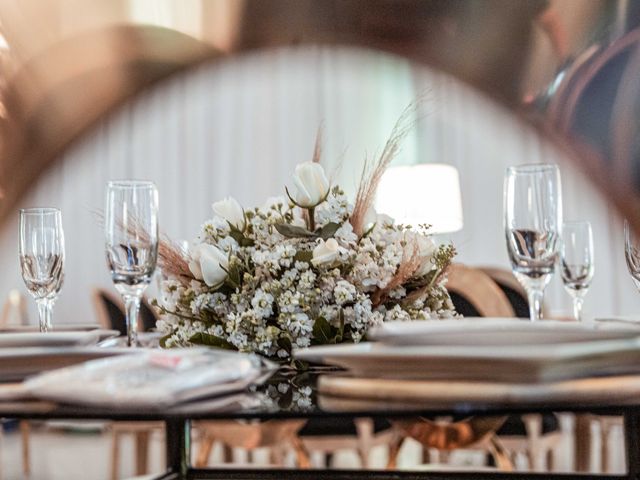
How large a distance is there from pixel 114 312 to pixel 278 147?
1.96 meters

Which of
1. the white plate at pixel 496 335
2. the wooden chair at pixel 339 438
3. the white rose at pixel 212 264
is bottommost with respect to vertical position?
the wooden chair at pixel 339 438

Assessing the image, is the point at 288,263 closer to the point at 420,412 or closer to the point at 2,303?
the point at 420,412

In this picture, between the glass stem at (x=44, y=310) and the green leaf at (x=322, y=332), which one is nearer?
the green leaf at (x=322, y=332)

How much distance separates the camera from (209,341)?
1195mm

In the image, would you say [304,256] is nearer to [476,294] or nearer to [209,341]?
[209,341]

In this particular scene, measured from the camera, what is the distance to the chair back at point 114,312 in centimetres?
327

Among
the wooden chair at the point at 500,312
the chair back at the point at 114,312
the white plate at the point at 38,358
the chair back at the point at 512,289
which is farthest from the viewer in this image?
the chair back at the point at 114,312

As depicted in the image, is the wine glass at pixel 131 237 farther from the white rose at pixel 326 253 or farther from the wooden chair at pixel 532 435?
the wooden chair at pixel 532 435

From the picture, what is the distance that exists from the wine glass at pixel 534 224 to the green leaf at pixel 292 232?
32 cm

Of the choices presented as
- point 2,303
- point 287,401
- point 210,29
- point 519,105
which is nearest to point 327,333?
point 287,401

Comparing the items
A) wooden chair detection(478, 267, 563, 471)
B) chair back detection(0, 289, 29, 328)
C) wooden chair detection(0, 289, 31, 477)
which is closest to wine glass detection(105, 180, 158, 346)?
wooden chair detection(478, 267, 563, 471)

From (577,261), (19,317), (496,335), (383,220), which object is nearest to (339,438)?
(577,261)

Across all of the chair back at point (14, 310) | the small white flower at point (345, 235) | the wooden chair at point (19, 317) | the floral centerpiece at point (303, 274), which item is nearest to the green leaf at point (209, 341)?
the floral centerpiece at point (303, 274)

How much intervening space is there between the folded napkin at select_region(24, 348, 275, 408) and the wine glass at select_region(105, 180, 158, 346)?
0.26 m
